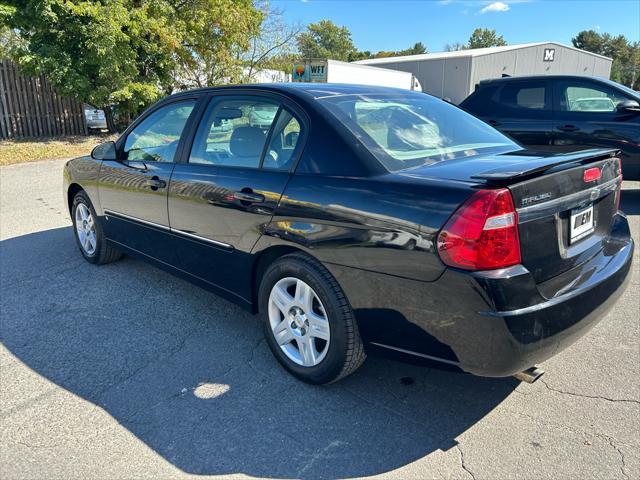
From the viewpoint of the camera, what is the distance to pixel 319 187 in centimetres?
263

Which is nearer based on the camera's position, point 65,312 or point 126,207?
point 65,312

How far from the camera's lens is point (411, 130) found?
3008mm

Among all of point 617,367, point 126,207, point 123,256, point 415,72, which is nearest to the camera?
point 617,367

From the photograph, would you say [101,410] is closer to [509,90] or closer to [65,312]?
[65,312]

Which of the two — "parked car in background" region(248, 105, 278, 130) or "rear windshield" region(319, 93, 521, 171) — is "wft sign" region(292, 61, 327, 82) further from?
"parked car in background" region(248, 105, 278, 130)

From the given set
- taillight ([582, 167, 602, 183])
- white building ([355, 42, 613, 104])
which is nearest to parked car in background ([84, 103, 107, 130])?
taillight ([582, 167, 602, 183])

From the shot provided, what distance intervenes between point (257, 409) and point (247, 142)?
1.65 metres

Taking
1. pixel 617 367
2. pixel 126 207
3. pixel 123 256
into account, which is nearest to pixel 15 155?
pixel 123 256

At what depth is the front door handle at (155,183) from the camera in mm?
3680

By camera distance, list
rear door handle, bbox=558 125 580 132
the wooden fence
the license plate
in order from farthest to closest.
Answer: the wooden fence
rear door handle, bbox=558 125 580 132
the license plate

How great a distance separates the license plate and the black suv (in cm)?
445

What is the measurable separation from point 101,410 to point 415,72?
37.5 metres

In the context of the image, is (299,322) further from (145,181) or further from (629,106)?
(629,106)

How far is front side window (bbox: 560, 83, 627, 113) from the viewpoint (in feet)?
23.1
